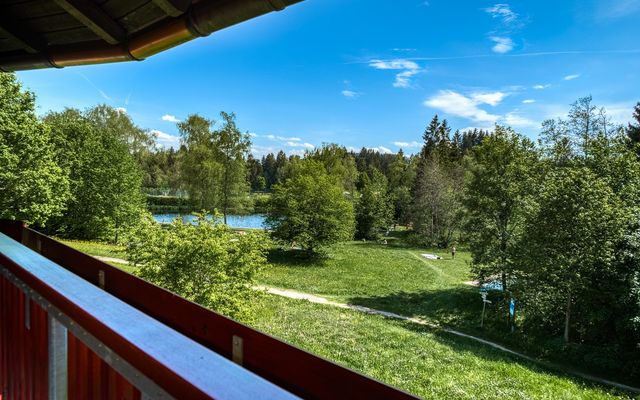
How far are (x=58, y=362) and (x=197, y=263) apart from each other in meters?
9.35

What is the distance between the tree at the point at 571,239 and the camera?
14.5 meters

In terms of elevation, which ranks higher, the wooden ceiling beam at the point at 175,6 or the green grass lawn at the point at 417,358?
the wooden ceiling beam at the point at 175,6

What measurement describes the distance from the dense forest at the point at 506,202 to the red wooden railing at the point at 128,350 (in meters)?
9.37

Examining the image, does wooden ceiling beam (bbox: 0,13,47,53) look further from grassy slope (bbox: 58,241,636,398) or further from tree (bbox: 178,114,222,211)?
tree (bbox: 178,114,222,211)

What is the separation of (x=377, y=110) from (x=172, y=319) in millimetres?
62156

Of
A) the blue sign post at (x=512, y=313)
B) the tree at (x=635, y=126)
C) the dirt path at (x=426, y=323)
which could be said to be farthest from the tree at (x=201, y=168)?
the tree at (x=635, y=126)

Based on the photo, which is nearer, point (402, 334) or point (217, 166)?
point (402, 334)

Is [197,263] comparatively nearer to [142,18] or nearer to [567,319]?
[142,18]

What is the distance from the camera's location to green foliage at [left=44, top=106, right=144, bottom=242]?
87.9 feet

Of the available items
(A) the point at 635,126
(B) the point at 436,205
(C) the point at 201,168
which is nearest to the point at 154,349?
(C) the point at 201,168

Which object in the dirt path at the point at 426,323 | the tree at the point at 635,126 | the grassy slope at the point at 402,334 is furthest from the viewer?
the tree at the point at 635,126

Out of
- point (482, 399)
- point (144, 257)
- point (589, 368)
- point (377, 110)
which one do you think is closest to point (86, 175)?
point (144, 257)

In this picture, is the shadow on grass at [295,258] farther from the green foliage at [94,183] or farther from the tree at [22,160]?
the tree at [22,160]

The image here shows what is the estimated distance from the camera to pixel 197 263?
10.3 metres
